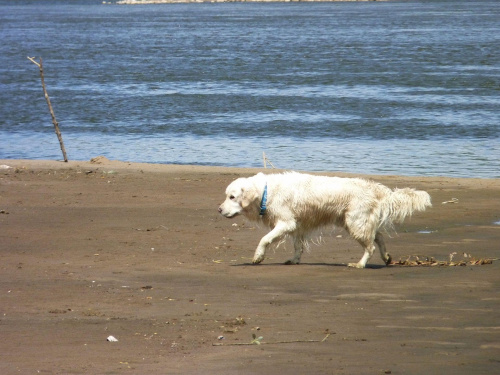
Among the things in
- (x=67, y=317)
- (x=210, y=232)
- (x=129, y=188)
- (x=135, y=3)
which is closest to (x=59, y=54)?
(x=129, y=188)

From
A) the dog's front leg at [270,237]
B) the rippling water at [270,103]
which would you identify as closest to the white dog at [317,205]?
the dog's front leg at [270,237]

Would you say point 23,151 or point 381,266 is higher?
point 381,266

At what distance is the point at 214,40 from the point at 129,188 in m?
58.5

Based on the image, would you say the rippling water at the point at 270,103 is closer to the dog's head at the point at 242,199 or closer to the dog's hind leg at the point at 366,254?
the dog's hind leg at the point at 366,254

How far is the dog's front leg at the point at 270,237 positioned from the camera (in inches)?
415

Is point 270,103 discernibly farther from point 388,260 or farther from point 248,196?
point 388,260

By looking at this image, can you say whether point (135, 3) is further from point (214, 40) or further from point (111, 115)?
point (111, 115)

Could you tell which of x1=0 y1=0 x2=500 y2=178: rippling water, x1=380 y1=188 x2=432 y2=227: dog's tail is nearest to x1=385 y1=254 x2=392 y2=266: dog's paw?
x1=380 y1=188 x2=432 y2=227: dog's tail

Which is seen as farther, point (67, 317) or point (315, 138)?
point (315, 138)

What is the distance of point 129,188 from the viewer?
16094 mm

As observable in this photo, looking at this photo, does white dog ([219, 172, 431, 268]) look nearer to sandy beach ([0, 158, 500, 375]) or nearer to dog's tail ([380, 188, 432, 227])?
dog's tail ([380, 188, 432, 227])

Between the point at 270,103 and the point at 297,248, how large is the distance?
903 inches

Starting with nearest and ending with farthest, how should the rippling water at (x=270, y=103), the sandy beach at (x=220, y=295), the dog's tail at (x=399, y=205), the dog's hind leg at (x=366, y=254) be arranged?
the sandy beach at (x=220, y=295), the dog's hind leg at (x=366, y=254), the dog's tail at (x=399, y=205), the rippling water at (x=270, y=103)

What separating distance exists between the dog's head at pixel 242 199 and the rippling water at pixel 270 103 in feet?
30.4
